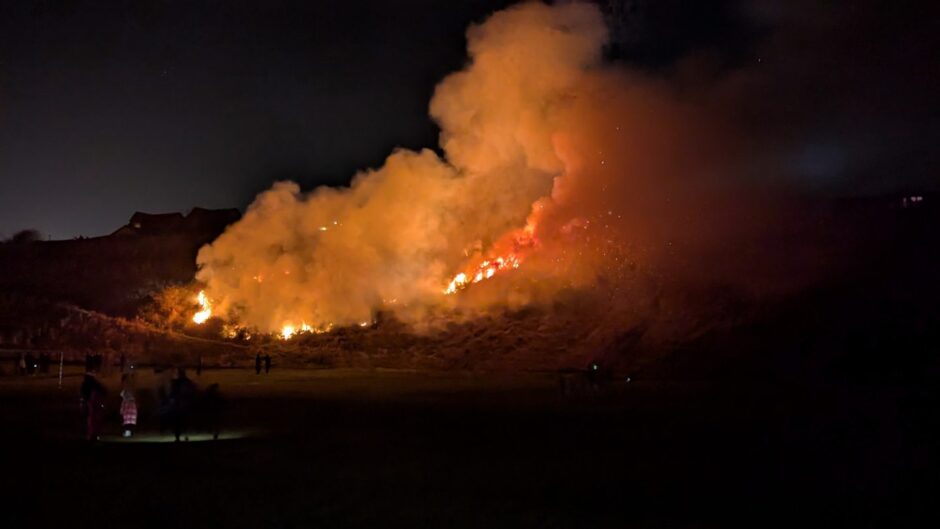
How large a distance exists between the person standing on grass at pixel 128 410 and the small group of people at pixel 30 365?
71.2 feet

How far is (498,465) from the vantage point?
1288 cm

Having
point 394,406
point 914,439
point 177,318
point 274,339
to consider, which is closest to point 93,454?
point 394,406

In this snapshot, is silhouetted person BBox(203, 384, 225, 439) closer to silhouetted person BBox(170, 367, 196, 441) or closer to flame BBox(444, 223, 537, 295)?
silhouetted person BBox(170, 367, 196, 441)

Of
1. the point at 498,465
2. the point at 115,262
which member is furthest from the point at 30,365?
the point at 115,262

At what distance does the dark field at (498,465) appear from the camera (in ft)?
30.9

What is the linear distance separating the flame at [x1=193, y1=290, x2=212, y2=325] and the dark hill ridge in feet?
19.7

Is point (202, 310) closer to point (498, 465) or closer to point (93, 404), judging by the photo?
point (93, 404)

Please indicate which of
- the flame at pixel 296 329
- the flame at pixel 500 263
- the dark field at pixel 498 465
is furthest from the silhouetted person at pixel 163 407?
the flame at pixel 500 263

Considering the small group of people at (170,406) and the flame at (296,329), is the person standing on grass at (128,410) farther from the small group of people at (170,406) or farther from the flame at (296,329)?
the flame at (296,329)

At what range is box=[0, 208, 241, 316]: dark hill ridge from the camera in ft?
196

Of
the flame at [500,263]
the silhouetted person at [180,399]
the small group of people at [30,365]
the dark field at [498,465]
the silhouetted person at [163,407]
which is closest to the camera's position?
the dark field at [498,465]

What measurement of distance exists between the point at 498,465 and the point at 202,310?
39.2 metres

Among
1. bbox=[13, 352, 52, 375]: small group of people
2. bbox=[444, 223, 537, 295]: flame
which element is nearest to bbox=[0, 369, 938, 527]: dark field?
bbox=[13, 352, 52, 375]: small group of people

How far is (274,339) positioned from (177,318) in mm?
7702
